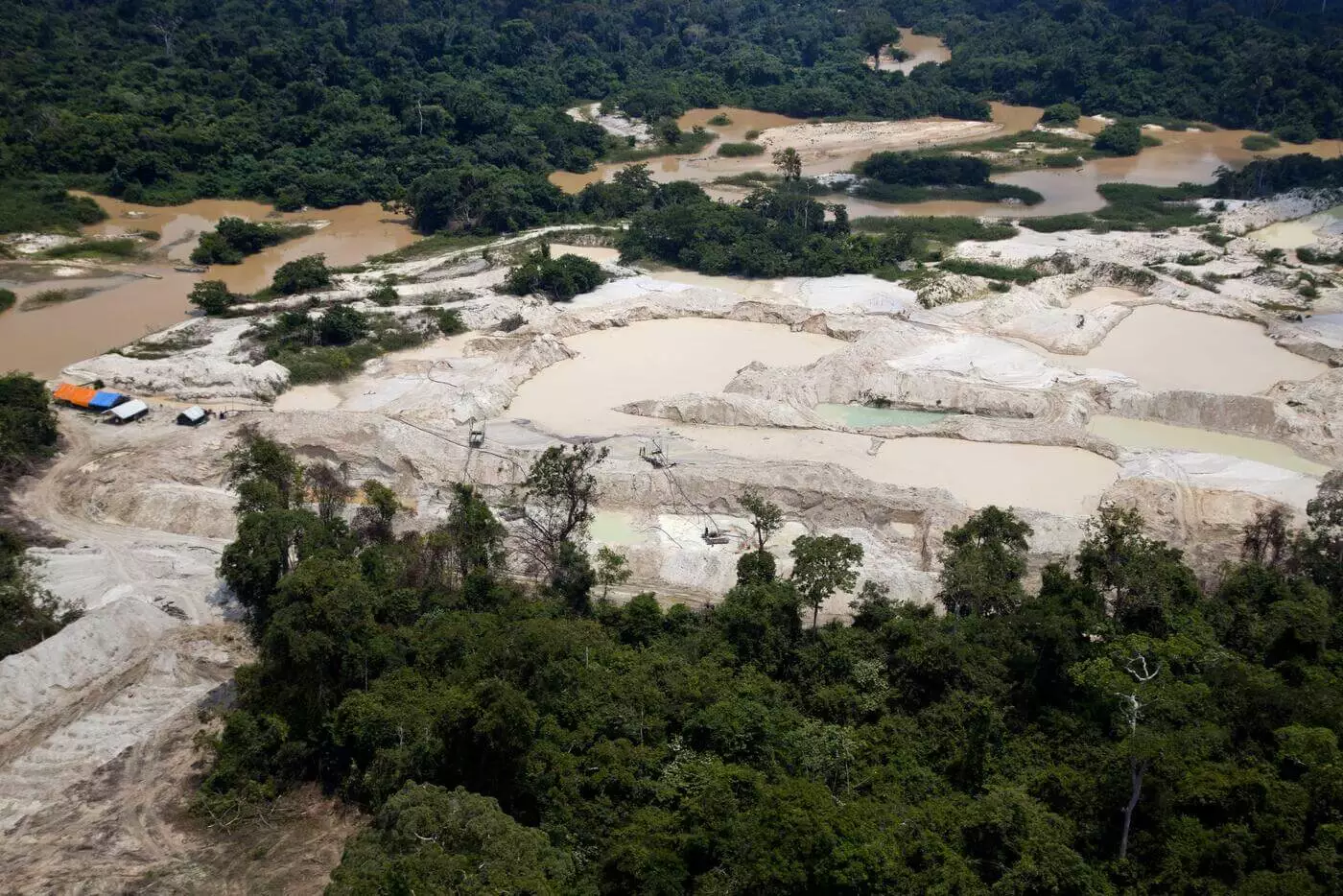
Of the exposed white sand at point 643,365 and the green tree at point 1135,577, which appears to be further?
the exposed white sand at point 643,365

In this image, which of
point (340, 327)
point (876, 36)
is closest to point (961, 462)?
point (340, 327)

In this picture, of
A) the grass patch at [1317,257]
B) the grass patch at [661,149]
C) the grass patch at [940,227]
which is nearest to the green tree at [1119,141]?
the grass patch at [940,227]

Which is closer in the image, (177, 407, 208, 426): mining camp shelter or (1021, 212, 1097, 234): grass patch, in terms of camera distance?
(177, 407, 208, 426): mining camp shelter

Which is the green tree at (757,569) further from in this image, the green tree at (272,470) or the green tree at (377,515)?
the green tree at (272,470)

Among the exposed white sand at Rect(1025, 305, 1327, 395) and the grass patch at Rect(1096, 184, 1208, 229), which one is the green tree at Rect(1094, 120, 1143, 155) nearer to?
the grass patch at Rect(1096, 184, 1208, 229)

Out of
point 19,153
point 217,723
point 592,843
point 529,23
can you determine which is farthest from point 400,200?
point 592,843

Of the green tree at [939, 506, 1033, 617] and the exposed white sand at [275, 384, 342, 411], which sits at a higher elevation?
the exposed white sand at [275, 384, 342, 411]

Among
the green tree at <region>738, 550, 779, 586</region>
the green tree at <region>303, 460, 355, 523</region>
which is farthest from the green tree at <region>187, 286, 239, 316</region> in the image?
the green tree at <region>738, 550, 779, 586</region>
